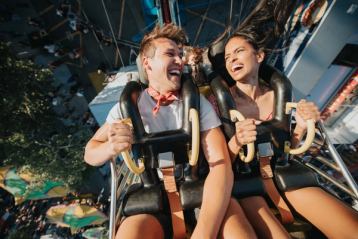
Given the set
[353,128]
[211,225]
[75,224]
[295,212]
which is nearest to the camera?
[211,225]

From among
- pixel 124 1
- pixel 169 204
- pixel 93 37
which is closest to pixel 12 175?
pixel 93 37

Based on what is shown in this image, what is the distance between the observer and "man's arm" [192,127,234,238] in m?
1.27

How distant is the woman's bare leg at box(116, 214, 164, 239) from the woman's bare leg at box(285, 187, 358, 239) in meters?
1.03

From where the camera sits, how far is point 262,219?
140 centimetres

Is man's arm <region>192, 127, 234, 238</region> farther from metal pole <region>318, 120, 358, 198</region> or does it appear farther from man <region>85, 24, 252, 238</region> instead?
metal pole <region>318, 120, 358, 198</region>

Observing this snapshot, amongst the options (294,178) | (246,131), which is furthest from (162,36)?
(294,178)

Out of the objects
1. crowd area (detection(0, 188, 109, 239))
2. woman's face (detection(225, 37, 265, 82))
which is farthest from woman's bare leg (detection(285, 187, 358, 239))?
crowd area (detection(0, 188, 109, 239))

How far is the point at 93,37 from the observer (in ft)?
24.0

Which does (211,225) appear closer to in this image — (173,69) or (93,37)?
(173,69)

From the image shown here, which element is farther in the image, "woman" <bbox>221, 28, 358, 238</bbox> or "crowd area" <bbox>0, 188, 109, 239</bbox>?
"crowd area" <bbox>0, 188, 109, 239</bbox>

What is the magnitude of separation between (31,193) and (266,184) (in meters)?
7.53

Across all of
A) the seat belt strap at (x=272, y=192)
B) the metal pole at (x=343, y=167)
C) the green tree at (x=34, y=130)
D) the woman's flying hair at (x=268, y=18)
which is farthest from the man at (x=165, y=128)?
the green tree at (x=34, y=130)

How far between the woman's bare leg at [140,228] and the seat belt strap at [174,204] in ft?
0.36

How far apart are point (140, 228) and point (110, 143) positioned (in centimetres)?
58
